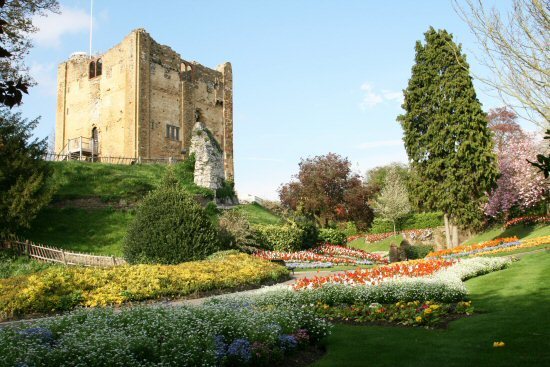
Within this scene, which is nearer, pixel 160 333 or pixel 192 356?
pixel 192 356

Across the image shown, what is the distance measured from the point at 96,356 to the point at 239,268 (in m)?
10.3

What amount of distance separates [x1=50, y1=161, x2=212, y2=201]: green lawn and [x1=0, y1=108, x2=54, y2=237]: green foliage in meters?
3.16

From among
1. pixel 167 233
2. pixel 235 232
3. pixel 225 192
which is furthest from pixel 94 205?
pixel 167 233

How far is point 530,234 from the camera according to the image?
93.6 feet

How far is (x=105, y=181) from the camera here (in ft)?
103

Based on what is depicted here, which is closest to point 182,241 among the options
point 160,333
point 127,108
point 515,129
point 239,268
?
point 239,268

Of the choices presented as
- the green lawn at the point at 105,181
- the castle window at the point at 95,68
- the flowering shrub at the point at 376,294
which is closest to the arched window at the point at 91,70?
the castle window at the point at 95,68

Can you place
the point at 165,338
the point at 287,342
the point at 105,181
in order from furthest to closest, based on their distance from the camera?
the point at 105,181 < the point at 287,342 < the point at 165,338

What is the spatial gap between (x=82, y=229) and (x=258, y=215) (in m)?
15.5

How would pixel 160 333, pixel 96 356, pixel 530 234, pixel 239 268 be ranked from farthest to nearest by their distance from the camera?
pixel 530 234 < pixel 239 268 < pixel 160 333 < pixel 96 356

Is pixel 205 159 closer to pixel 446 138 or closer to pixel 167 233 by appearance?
pixel 446 138

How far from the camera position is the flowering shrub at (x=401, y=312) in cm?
873

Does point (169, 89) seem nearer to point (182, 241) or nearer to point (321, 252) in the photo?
point (321, 252)

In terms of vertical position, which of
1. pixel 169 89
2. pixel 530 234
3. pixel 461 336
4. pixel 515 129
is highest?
pixel 169 89
